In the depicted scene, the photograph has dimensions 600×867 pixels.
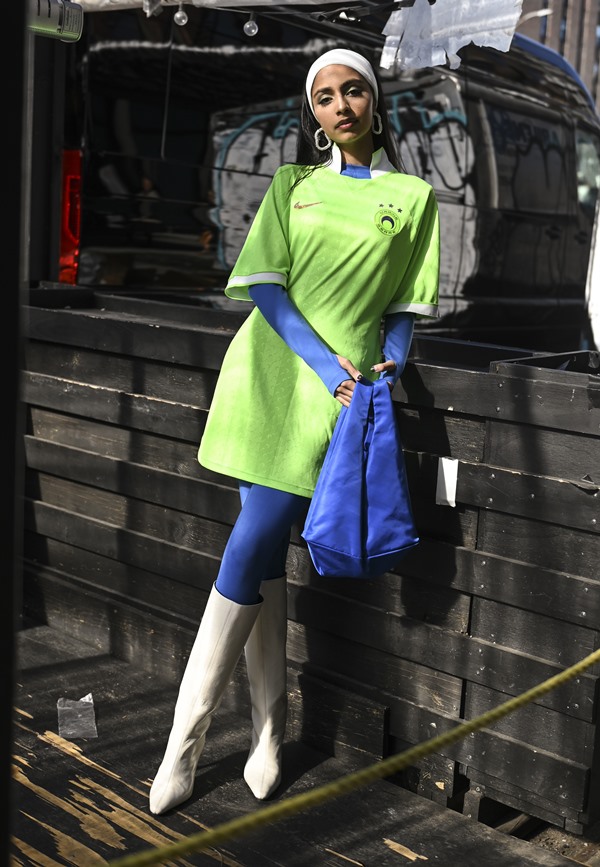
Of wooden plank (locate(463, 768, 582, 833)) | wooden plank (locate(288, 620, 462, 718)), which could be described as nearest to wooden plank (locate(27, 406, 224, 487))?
wooden plank (locate(288, 620, 462, 718))

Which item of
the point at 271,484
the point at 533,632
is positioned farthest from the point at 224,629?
the point at 533,632

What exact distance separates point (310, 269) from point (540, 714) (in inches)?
55.6

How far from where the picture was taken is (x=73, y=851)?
297 centimetres

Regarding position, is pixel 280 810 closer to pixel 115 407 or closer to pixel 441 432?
pixel 441 432

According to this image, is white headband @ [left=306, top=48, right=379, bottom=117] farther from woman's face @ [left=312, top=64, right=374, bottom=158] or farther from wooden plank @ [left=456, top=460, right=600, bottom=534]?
wooden plank @ [left=456, top=460, right=600, bottom=534]

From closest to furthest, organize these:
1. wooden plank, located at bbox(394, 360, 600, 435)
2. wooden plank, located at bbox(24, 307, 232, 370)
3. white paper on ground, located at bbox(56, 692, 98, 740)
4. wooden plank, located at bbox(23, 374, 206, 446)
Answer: wooden plank, located at bbox(394, 360, 600, 435) → white paper on ground, located at bbox(56, 692, 98, 740) → wooden plank, located at bbox(24, 307, 232, 370) → wooden plank, located at bbox(23, 374, 206, 446)

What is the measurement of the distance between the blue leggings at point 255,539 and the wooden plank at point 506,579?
16.5 inches

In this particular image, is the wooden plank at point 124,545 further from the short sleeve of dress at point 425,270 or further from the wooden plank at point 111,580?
the short sleeve of dress at point 425,270

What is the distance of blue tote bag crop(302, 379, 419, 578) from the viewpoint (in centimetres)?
301

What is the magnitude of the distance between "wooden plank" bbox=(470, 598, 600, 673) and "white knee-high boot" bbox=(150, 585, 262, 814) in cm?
66

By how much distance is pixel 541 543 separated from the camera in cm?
313

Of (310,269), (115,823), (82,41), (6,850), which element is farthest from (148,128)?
(6,850)

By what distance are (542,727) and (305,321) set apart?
1325 mm

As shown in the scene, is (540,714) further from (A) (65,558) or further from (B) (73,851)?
(A) (65,558)
